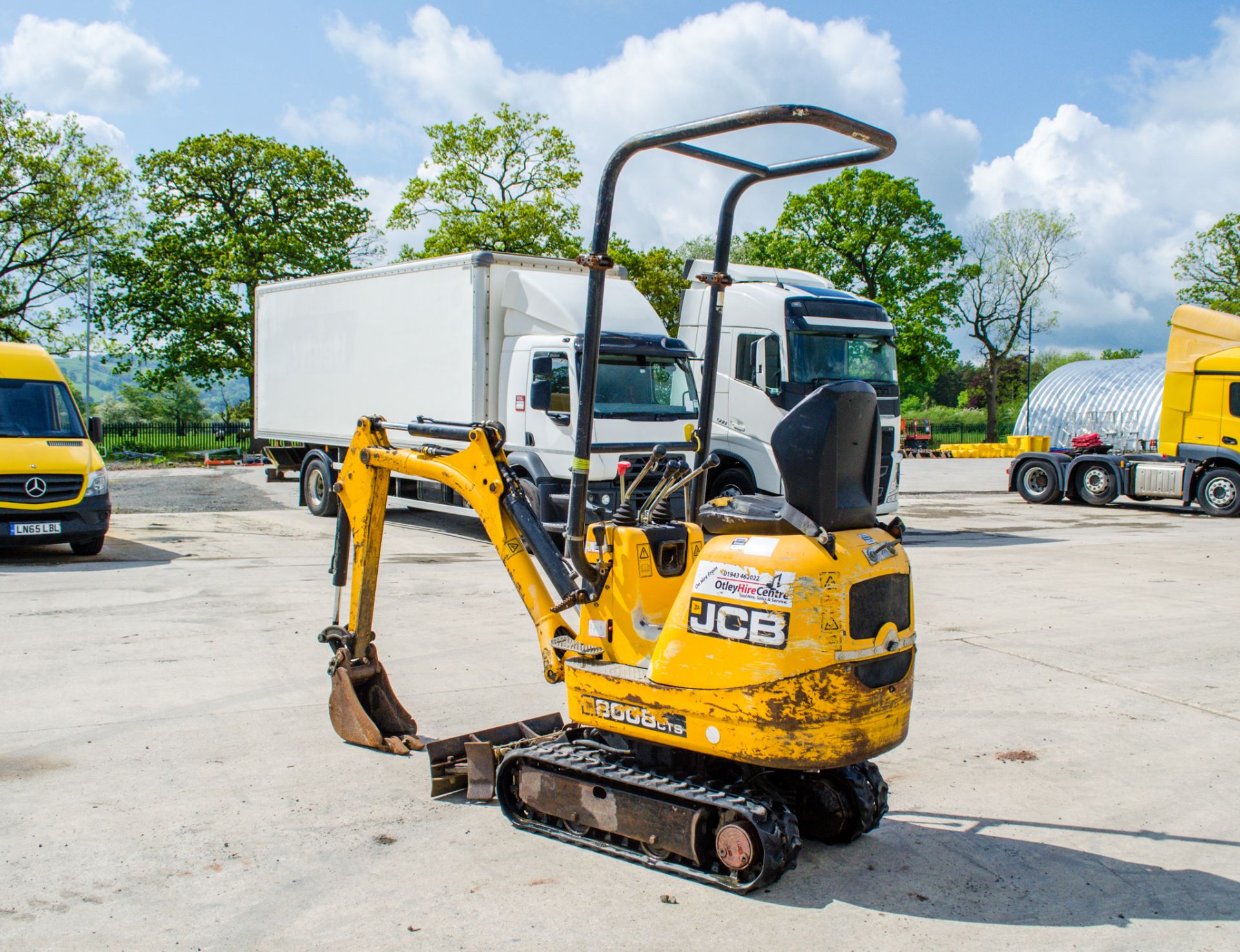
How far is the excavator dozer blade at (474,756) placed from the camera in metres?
5.16

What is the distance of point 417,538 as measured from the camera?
1545 centimetres

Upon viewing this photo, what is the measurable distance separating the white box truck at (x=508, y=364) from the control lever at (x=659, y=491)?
616 centimetres

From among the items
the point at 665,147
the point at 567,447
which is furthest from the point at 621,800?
the point at 567,447

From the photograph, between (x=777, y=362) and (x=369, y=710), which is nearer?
(x=369, y=710)

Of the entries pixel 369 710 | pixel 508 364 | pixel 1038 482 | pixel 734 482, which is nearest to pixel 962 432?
pixel 1038 482

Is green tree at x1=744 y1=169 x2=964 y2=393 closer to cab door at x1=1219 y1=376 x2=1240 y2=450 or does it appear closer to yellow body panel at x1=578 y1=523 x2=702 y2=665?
cab door at x1=1219 y1=376 x2=1240 y2=450

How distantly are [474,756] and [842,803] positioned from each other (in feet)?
5.69

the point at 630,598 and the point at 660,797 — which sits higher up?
the point at 630,598

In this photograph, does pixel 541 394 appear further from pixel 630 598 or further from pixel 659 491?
pixel 630 598

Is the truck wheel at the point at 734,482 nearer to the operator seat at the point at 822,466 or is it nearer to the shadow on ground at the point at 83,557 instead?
the shadow on ground at the point at 83,557

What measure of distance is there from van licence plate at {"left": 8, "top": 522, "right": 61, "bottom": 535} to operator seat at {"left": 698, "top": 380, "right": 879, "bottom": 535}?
1045 cm

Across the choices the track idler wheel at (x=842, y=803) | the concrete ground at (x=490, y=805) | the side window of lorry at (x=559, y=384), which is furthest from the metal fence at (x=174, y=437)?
the track idler wheel at (x=842, y=803)

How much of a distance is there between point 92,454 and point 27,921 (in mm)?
10164

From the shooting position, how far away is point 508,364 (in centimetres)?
1402
